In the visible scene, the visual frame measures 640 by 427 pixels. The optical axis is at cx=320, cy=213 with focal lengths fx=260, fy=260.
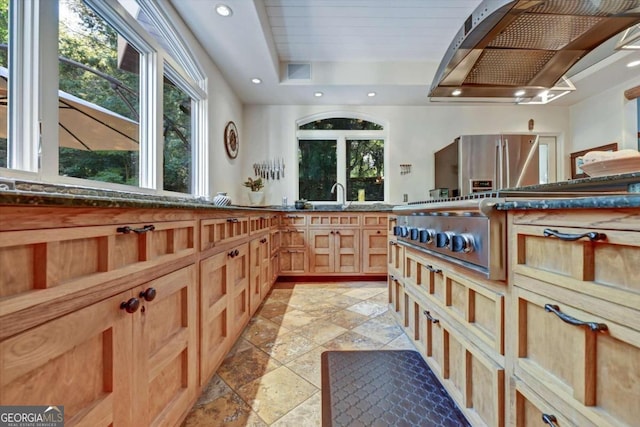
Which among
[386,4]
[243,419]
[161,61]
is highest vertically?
[386,4]

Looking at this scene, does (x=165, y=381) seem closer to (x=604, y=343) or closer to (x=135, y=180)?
(x=604, y=343)

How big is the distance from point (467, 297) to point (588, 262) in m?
0.49

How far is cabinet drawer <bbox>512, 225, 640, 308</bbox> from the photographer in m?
0.52

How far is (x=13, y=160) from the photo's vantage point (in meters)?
1.06

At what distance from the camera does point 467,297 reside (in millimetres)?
1037

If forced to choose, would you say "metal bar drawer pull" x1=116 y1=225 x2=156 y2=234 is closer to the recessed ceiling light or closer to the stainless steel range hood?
the stainless steel range hood

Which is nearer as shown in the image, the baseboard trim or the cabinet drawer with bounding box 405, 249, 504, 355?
the cabinet drawer with bounding box 405, 249, 504, 355

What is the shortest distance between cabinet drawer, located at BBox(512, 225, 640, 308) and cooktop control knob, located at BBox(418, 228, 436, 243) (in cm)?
50

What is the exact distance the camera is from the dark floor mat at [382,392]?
112 centimetres

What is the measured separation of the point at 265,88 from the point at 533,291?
11.6 feet

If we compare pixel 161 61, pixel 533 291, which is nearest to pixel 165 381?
pixel 533 291

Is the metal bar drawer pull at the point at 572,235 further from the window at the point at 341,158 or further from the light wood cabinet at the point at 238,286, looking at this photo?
the window at the point at 341,158

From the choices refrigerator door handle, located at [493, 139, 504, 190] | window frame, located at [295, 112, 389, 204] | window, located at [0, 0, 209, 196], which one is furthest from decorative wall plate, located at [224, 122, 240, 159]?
refrigerator door handle, located at [493, 139, 504, 190]

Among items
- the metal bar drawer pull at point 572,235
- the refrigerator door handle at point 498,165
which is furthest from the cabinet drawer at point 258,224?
the refrigerator door handle at point 498,165
